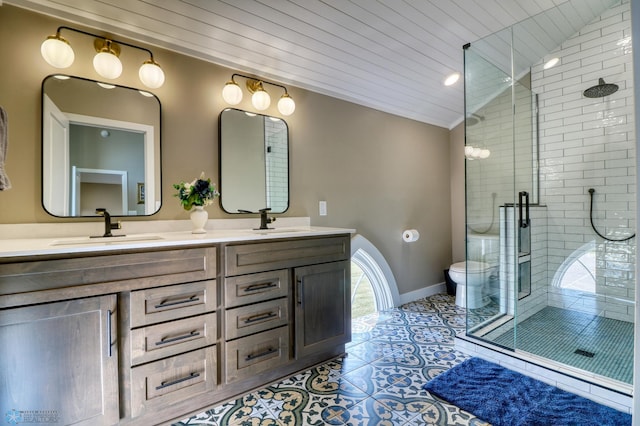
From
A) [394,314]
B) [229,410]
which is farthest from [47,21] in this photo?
[394,314]

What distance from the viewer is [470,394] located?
175cm

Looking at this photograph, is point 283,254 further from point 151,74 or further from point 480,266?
point 480,266

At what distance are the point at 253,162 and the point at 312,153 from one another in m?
0.57

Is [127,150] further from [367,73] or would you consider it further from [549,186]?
[549,186]

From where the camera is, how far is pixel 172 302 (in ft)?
4.95

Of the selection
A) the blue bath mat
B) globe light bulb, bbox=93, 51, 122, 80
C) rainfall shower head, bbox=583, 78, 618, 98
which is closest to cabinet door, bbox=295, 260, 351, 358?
the blue bath mat

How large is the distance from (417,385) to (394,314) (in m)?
1.21

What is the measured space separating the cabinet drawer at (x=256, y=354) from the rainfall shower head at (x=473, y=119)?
7.24 feet

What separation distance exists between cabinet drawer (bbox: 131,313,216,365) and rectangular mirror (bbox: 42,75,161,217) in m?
0.77

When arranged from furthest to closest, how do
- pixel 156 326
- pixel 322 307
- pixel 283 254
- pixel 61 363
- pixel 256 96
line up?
1. pixel 256 96
2. pixel 322 307
3. pixel 283 254
4. pixel 156 326
5. pixel 61 363

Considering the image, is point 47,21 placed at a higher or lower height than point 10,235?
higher

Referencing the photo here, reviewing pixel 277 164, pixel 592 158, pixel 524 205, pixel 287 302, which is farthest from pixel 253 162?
pixel 592 158

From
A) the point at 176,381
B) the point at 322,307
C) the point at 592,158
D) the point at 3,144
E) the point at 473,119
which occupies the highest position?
the point at 473,119

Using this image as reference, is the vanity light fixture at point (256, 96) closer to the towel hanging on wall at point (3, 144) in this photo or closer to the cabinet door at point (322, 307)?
the towel hanging on wall at point (3, 144)
